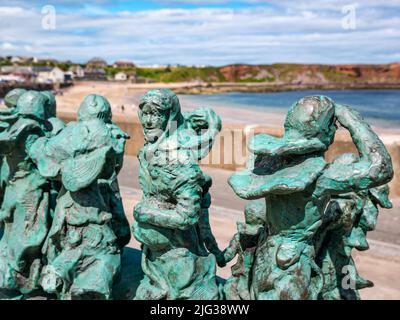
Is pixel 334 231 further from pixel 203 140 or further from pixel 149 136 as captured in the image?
pixel 149 136

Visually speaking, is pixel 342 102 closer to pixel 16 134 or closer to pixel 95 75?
pixel 16 134

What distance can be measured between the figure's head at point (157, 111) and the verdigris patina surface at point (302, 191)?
613mm

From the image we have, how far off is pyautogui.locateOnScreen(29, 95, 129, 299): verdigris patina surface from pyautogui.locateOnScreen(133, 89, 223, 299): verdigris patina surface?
0.34 meters

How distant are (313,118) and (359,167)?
1.26 ft

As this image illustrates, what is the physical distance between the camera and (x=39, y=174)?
4363mm

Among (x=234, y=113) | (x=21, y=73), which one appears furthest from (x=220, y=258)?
(x=21, y=73)

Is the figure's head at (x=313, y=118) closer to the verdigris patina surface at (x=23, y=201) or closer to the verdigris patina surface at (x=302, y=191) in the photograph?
the verdigris patina surface at (x=302, y=191)

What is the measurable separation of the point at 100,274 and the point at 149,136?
109 centimetres

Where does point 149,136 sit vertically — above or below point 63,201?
above

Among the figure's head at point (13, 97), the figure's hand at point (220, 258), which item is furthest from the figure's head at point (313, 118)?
the figure's head at point (13, 97)

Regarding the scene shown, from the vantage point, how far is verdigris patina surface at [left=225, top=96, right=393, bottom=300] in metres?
3.07

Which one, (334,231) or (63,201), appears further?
(63,201)

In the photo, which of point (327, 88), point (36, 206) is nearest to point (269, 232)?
point (36, 206)

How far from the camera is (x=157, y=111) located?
3.49 meters
